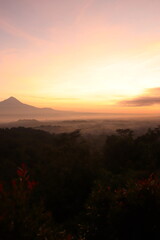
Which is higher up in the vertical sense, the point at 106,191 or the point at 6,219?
the point at 6,219

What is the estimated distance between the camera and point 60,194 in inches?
768

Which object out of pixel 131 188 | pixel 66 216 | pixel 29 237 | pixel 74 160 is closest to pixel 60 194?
pixel 66 216

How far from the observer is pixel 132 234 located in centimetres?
906

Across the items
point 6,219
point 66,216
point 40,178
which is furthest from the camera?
point 40,178

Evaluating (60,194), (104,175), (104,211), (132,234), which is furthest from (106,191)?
(104,175)

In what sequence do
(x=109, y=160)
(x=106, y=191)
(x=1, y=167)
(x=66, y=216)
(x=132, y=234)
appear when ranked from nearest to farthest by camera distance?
(x=132, y=234), (x=106, y=191), (x=66, y=216), (x=1, y=167), (x=109, y=160)

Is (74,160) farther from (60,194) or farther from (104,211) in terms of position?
(104,211)

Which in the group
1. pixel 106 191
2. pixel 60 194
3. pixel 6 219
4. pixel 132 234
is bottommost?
pixel 60 194

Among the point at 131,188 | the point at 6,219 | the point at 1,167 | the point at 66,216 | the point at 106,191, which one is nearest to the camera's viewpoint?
the point at 6,219

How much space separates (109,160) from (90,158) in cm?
1749

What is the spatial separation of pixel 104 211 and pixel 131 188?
1608 mm

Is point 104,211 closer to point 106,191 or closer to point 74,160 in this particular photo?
point 106,191

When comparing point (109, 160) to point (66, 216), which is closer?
point (66, 216)

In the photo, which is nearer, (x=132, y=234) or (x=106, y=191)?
(x=132, y=234)
